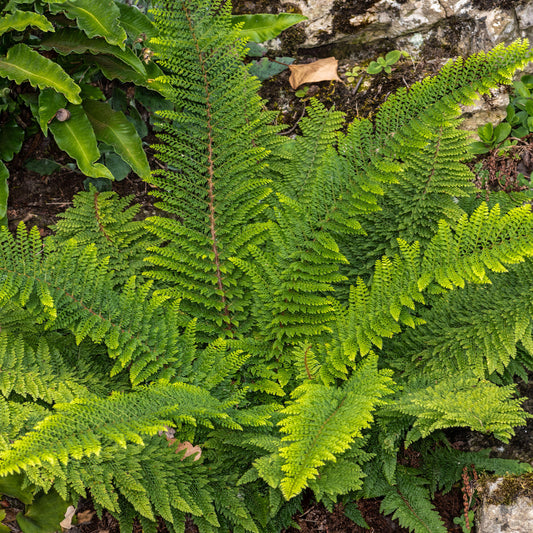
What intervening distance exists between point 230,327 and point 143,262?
0.68m

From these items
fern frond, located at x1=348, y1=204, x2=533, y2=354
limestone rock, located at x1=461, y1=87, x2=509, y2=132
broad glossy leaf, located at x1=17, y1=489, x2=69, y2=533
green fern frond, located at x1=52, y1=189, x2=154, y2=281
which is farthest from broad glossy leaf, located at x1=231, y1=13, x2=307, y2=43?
broad glossy leaf, located at x1=17, y1=489, x2=69, y2=533

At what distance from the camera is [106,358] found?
9.89ft

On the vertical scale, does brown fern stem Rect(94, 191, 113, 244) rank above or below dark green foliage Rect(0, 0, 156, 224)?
below

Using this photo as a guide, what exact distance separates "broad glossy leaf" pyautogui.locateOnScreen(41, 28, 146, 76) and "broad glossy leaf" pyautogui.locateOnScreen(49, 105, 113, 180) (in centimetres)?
37

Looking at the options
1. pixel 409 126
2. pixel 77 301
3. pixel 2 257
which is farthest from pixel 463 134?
pixel 2 257

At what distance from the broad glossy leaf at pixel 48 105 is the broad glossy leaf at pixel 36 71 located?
16 cm

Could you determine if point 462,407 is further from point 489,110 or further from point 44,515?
point 489,110

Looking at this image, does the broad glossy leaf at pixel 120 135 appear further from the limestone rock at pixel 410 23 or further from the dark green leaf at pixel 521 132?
the dark green leaf at pixel 521 132

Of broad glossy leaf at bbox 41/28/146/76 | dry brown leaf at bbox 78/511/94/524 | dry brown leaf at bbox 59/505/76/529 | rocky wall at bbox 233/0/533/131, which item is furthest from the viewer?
rocky wall at bbox 233/0/533/131

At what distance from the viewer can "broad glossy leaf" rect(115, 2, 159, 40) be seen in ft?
11.4

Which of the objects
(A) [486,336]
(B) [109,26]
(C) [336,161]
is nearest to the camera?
(A) [486,336]

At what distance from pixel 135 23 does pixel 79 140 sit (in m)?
0.91

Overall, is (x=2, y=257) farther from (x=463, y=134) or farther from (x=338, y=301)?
(x=463, y=134)

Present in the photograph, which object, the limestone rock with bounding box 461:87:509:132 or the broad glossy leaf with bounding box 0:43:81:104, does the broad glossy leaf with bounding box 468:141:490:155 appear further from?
the broad glossy leaf with bounding box 0:43:81:104
